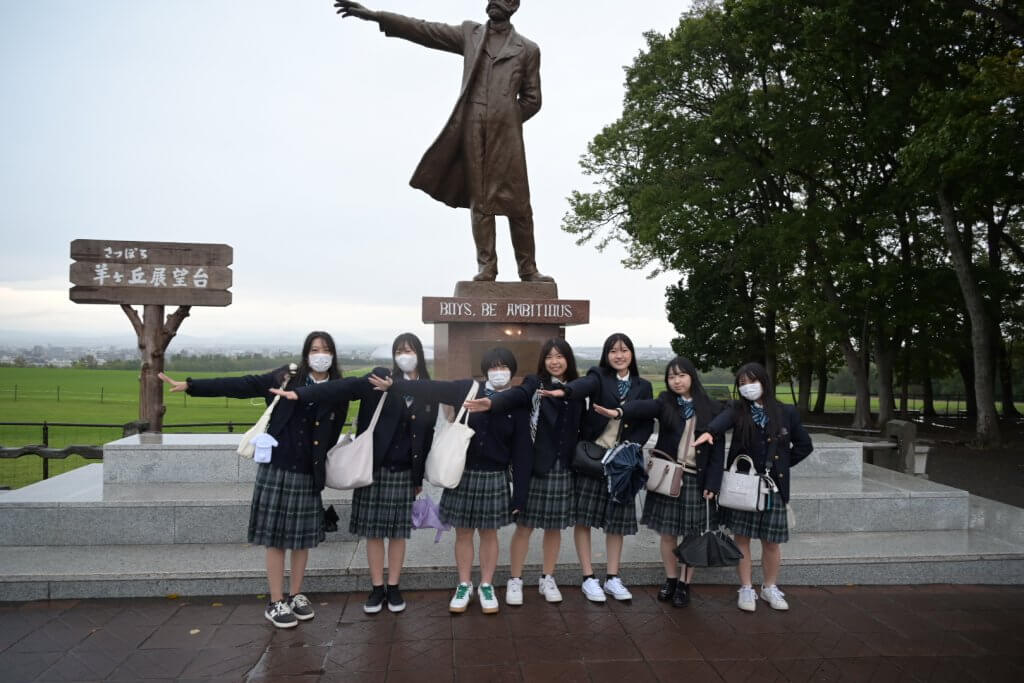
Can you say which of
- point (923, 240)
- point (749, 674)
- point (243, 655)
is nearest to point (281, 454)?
point (243, 655)

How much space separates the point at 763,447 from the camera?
4117 mm

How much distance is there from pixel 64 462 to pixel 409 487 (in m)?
12.7

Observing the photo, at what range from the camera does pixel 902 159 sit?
11.9 meters

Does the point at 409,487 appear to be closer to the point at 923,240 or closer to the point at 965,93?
the point at 965,93

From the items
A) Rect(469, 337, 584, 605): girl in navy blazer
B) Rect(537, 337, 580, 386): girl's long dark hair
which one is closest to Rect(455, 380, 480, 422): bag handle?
Rect(469, 337, 584, 605): girl in navy blazer

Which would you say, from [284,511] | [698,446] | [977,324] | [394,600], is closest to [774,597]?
[698,446]

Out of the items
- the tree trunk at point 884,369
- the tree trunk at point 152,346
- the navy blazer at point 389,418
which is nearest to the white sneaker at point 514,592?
the navy blazer at point 389,418

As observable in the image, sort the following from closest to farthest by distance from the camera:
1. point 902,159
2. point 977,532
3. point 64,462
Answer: point 977,532 → point 902,159 → point 64,462

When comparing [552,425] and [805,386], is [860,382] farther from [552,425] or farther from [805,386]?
[552,425]

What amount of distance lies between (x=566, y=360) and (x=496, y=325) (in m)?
2.43

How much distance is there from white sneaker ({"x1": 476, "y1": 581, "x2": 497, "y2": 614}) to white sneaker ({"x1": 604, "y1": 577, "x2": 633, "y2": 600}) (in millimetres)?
A: 742

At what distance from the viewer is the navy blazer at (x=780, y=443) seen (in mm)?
4088

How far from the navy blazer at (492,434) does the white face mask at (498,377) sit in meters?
0.11

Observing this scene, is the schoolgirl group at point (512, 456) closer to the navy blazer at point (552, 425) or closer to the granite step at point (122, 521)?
the navy blazer at point (552, 425)
